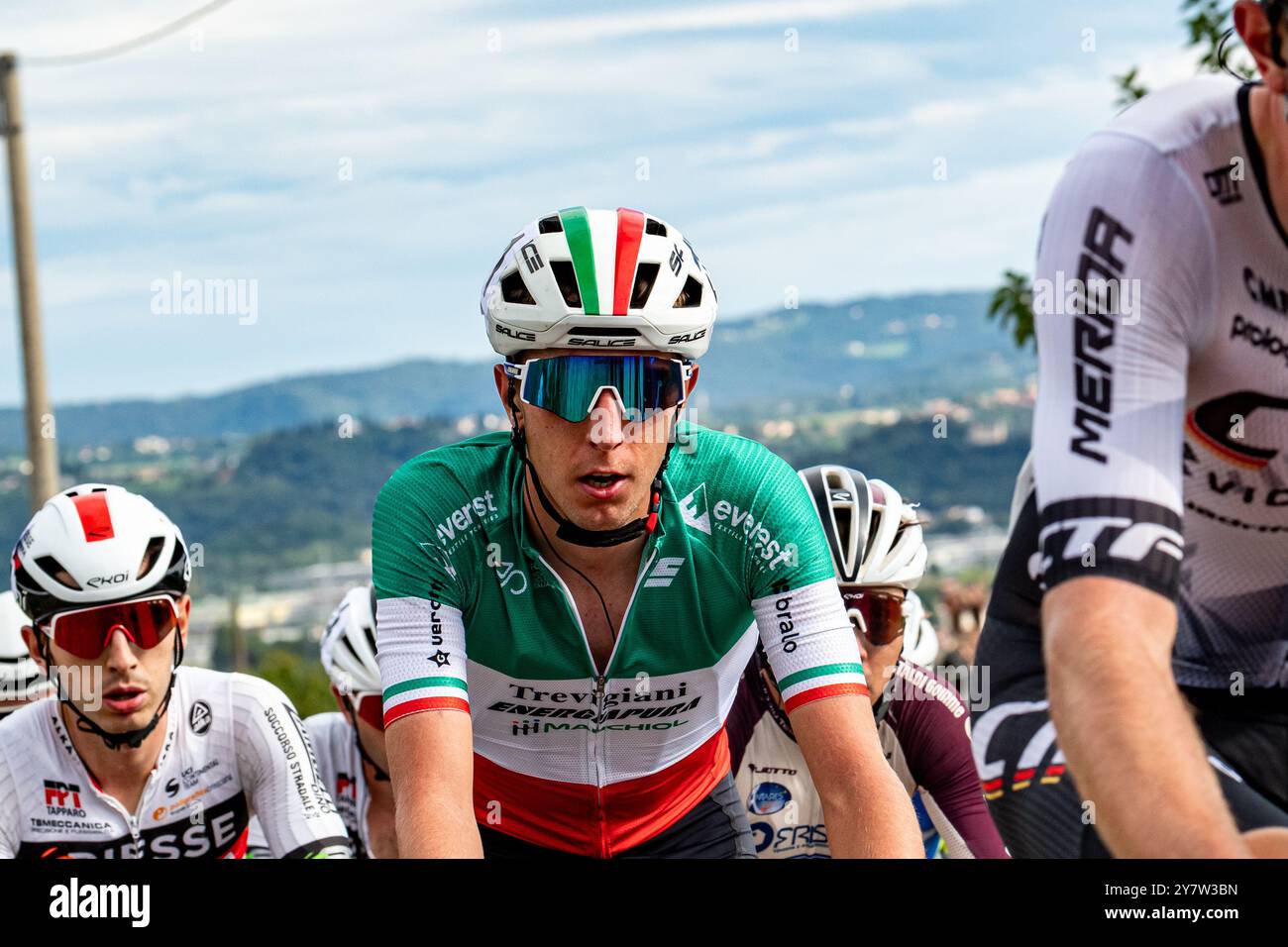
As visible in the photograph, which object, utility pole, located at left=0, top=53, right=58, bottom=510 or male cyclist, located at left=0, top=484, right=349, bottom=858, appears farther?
utility pole, located at left=0, top=53, right=58, bottom=510

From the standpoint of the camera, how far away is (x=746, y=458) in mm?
4504

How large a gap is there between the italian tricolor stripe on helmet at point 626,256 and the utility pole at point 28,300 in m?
14.4

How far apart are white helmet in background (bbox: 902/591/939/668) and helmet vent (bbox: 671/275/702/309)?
2.16 meters

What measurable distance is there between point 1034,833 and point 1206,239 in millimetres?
1360

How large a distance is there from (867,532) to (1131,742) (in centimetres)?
383

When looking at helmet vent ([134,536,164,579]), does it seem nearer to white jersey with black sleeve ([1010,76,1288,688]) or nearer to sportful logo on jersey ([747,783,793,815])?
sportful logo on jersey ([747,783,793,815])

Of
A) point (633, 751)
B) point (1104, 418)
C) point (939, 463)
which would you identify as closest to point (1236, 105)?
point (1104, 418)

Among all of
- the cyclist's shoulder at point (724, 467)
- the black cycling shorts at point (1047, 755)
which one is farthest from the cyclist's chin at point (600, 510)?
the black cycling shorts at point (1047, 755)

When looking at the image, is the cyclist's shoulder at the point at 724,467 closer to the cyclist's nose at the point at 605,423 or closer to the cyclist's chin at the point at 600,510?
the cyclist's chin at the point at 600,510

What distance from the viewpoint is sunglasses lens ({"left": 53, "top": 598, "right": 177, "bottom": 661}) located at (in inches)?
222

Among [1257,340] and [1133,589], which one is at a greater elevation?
[1257,340]

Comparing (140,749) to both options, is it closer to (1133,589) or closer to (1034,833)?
(1034,833)

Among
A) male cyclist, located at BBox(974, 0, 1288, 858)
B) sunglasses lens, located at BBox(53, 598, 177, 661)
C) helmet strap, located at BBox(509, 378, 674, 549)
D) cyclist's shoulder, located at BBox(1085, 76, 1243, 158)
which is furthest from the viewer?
sunglasses lens, located at BBox(53, 598, 177, 661)

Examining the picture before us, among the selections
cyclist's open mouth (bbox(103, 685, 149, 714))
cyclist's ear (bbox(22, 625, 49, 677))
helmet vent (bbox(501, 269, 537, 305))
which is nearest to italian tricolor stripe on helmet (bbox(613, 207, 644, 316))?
helmet vent (bbox(501, 269, 537, 305))
